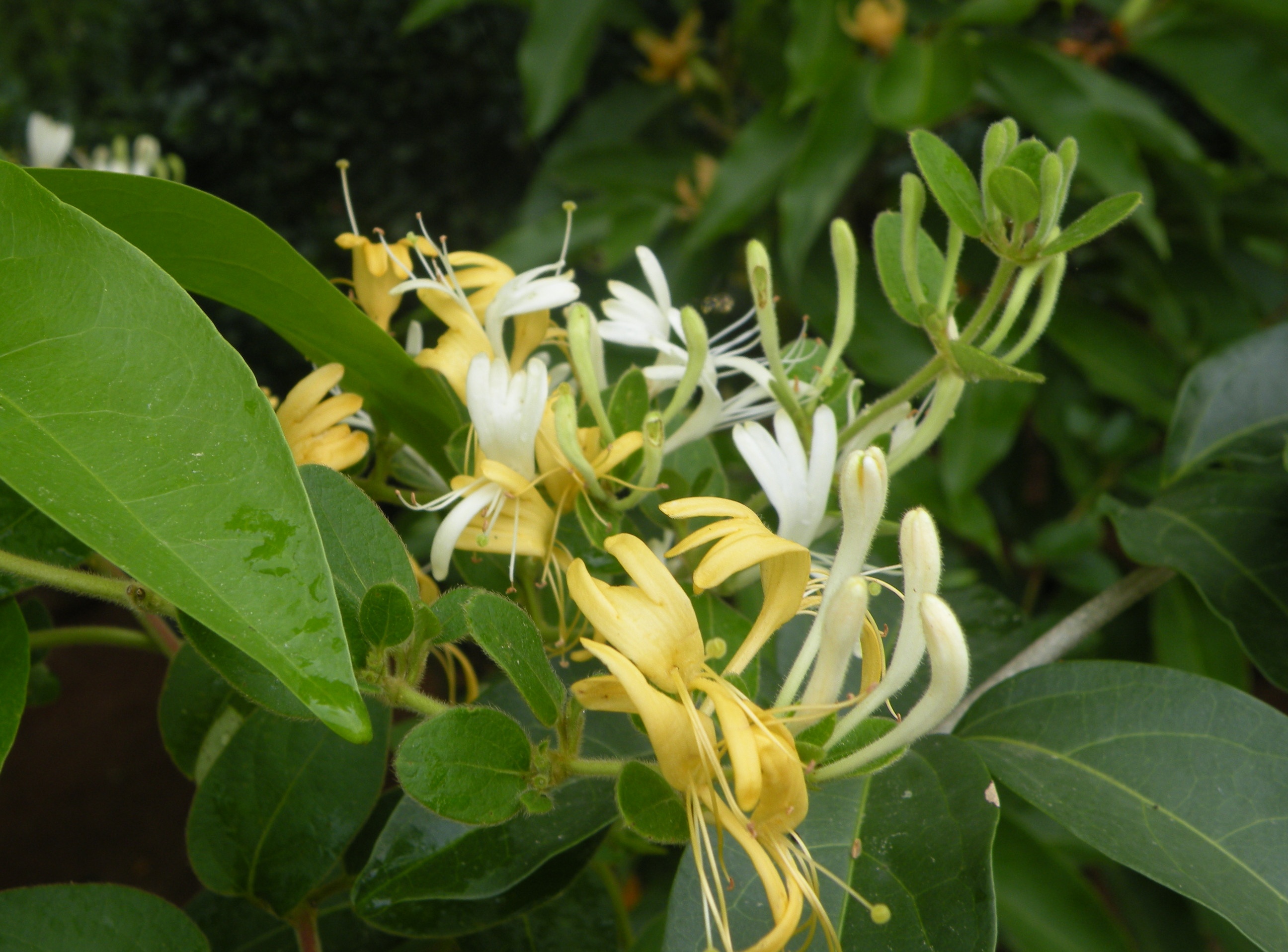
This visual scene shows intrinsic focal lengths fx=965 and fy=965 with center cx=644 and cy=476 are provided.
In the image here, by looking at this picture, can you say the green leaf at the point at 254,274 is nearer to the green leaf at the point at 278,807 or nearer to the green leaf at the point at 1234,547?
the green leaf at the point at 278,807

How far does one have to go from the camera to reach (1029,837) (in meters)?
0.84

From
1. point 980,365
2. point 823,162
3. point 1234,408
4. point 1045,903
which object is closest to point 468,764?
point 980,365

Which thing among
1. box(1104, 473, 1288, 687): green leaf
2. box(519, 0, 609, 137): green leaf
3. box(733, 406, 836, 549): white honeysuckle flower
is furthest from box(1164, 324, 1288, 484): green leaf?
box(519, 0, 609, 137): green leaf

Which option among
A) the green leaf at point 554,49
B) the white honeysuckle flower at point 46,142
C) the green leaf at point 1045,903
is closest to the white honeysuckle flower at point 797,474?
the green leaf at point 1045,903

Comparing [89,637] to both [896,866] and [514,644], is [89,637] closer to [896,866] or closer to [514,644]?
[514,644]

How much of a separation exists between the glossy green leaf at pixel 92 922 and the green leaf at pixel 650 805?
0.77 feet

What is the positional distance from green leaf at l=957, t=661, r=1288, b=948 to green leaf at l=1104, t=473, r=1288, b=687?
3.6 inches

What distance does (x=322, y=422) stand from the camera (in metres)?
0.40

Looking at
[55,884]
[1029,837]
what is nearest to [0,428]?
[55,884]

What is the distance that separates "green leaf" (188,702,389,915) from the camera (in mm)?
439

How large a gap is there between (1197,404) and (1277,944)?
40 cm

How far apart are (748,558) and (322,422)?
0.20 meters

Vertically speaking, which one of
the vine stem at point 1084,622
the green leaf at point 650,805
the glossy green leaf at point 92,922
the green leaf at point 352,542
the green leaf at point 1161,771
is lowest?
the vine stem at point 1084,622

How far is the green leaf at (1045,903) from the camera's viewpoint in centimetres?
84
